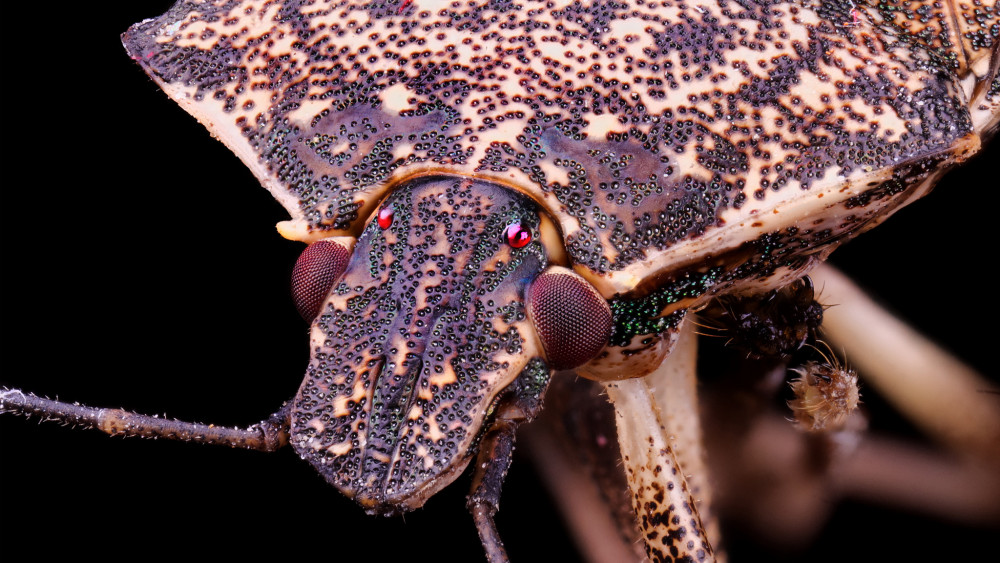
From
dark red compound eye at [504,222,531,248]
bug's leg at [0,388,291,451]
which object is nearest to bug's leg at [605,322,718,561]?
dark red compound eye at [504,222,531,248]

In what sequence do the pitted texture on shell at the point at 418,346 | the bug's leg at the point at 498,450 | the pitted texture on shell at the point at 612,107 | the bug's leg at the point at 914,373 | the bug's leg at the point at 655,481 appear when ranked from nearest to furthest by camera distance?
the pitted texture on shell at the point at 418,346 → the bug's leg at the point at 498,450 → the pitted texture on shell at the point at 612,107 → the bug's leg at the point at 655,481 → the bug's leg at the point at 914,373

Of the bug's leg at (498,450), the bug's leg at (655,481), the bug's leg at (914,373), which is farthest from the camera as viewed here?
the bug's leg at (914,373)

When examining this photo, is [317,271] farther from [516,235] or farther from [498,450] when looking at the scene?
[498,450]

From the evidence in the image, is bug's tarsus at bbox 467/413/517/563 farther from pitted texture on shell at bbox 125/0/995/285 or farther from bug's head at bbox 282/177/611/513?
pitted texture on shell at bbox 125/0/995/285

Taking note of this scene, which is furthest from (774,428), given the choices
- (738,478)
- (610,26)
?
(610,26)

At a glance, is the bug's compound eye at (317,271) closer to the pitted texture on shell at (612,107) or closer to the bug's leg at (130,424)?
the pitted texture on shell at (612,107)

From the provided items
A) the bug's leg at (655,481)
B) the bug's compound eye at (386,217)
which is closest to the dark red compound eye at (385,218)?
the bug's compound eye at (386,217)
